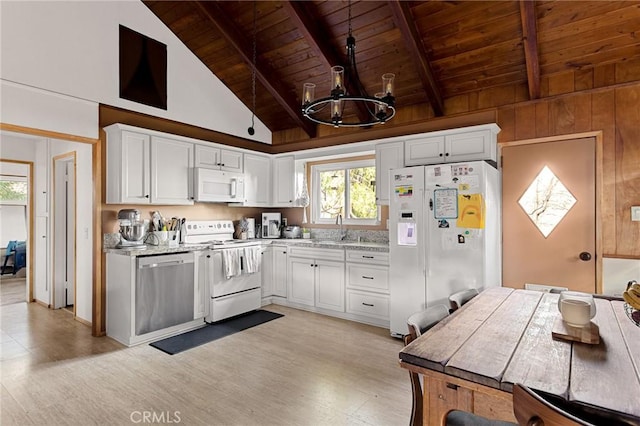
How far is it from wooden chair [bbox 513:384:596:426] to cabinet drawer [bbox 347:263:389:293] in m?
2.99

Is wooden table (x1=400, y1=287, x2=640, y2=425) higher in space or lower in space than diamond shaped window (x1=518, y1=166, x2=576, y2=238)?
lower

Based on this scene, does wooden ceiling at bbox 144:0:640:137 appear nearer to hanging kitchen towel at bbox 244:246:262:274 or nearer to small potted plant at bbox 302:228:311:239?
small potted plant at bbox 302:228:311:239

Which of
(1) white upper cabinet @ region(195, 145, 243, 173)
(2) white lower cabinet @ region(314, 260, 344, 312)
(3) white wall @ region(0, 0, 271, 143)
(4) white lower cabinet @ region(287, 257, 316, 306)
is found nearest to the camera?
(3) white wall @ region(0, 0, 271, 143)

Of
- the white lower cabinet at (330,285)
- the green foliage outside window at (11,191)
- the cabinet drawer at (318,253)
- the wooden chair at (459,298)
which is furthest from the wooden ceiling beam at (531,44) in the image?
the green foliage outside window at (11,191)

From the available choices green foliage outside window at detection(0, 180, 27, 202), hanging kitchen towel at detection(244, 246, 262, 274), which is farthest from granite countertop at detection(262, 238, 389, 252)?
green foliage outside window at detection(0, 180, 27, 202)

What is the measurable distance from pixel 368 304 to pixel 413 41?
290 centimetres

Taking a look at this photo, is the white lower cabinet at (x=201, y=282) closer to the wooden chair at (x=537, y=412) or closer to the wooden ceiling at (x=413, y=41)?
the wooden ceiling at (x=413, y=41)

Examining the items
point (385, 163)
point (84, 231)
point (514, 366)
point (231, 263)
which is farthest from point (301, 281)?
point (514, 366)

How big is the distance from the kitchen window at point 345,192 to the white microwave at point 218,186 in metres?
1.26

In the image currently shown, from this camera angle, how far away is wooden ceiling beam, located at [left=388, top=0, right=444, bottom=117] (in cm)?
322

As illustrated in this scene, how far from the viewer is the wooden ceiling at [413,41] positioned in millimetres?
3055

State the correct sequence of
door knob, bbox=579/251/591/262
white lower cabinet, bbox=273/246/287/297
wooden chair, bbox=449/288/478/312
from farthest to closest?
white lower cabinet, bbox=273/246/287/297 < door knob, bbox=579/251/591/262 < wooden chair, bbox=449/288/478/312

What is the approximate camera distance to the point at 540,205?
3629 mm

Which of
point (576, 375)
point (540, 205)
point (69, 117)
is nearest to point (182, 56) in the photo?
point (69, 117)
